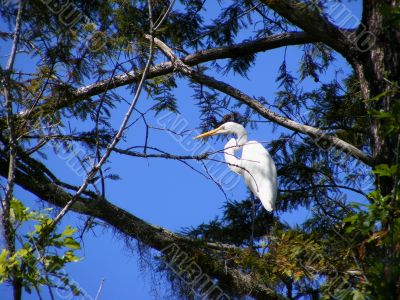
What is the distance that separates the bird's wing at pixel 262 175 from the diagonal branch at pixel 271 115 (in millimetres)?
448

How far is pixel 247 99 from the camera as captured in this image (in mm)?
2881

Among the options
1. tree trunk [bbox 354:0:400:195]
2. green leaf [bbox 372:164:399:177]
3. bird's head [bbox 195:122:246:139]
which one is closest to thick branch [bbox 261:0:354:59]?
tree trunk [bbox 354:0:400:195]

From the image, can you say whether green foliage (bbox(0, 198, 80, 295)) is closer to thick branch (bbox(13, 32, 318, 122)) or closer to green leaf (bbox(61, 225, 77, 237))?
green leaf (bbox(61, 225, 77, 237))

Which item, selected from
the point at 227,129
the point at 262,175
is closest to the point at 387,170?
the point at 262,175

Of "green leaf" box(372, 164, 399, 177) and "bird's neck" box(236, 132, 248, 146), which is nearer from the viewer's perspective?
"green leaf" box(372, 164, 399, 177)

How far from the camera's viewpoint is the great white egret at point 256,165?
3.48m

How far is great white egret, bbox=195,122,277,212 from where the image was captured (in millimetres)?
3481

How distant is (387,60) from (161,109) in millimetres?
1376

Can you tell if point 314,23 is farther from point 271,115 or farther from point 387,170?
point 387,170

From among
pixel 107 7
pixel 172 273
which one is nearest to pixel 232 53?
pixel 107 7

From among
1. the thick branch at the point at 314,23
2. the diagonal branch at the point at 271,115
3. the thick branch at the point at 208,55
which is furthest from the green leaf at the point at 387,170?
the thick branch at the point at 208,55

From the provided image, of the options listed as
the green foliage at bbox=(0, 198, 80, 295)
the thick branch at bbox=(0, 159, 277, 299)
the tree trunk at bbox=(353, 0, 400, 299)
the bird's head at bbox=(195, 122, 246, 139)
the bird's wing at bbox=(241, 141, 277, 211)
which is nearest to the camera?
the green foliage at bbox=(0, 198, 80, 295)

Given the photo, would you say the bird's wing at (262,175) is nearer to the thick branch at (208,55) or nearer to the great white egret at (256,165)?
the great white egret at (256,165)

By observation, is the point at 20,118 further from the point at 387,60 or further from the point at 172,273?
the point at 387,60
